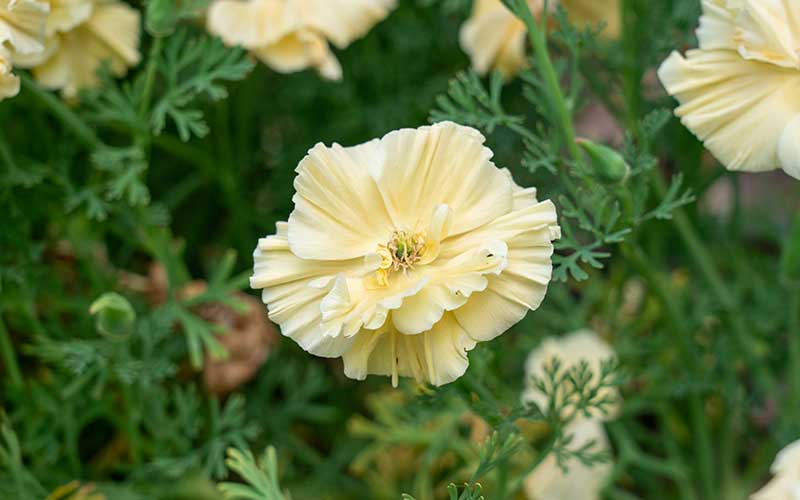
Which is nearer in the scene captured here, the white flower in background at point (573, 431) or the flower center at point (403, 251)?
the flower center at point (403, 251)

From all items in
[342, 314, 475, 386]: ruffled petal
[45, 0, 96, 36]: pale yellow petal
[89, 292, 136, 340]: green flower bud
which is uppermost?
Answer: [45, 0, 96, 36]: pale yellow petal

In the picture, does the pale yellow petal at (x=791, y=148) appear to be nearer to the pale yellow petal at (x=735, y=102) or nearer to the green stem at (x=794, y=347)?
the pale yellow petal at (x=735, y=102)

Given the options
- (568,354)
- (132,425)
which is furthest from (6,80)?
(568,354)

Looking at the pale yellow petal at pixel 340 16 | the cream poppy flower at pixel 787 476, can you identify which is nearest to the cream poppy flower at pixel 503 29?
the pale yellow petal at pixel 340 16

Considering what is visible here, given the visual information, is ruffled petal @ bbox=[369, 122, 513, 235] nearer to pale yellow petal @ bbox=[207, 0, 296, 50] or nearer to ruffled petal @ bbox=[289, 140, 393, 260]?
ruffled petal @ bbox=[289, 140, 393, 260]

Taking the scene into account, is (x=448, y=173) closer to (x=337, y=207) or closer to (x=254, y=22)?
(x=337, y=207)

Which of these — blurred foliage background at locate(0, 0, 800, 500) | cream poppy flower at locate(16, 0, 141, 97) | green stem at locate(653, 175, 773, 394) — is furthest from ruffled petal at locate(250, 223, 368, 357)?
green stem at locate(653, 175, 773, 394)

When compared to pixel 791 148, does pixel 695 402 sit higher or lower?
lower

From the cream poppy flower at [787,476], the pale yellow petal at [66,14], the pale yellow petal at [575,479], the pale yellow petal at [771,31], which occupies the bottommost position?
the pale yellow petal at [575,479]
